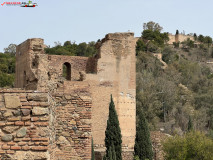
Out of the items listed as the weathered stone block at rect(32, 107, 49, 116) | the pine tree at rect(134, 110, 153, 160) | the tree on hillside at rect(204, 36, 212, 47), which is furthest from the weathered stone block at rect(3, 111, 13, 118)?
the tree on hillside at rect(204, 36, 212, 47)

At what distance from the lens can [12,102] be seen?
506cm

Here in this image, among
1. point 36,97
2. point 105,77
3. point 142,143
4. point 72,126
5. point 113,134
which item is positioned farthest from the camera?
point 105,77

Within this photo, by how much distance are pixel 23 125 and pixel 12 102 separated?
303mm

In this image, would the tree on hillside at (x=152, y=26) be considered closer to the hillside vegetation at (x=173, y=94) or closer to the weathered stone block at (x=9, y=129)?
the hillside vegetation at (x=173, y=94)

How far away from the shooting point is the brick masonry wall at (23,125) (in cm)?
497

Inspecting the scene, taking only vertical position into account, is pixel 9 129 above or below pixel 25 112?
below

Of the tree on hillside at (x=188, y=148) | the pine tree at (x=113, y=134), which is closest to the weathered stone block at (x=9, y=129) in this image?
the pine tree at (x=113, y=134)

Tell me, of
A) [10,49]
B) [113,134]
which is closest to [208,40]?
[10,49]

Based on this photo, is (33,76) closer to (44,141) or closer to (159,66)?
(44,141)

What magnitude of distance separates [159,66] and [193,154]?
34.6 metres

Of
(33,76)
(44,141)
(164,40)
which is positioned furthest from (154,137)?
(164,40)

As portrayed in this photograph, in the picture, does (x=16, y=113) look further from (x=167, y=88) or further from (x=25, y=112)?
(x=167, y=88)

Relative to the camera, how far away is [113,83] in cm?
2167

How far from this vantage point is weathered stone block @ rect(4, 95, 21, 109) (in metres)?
5.06
